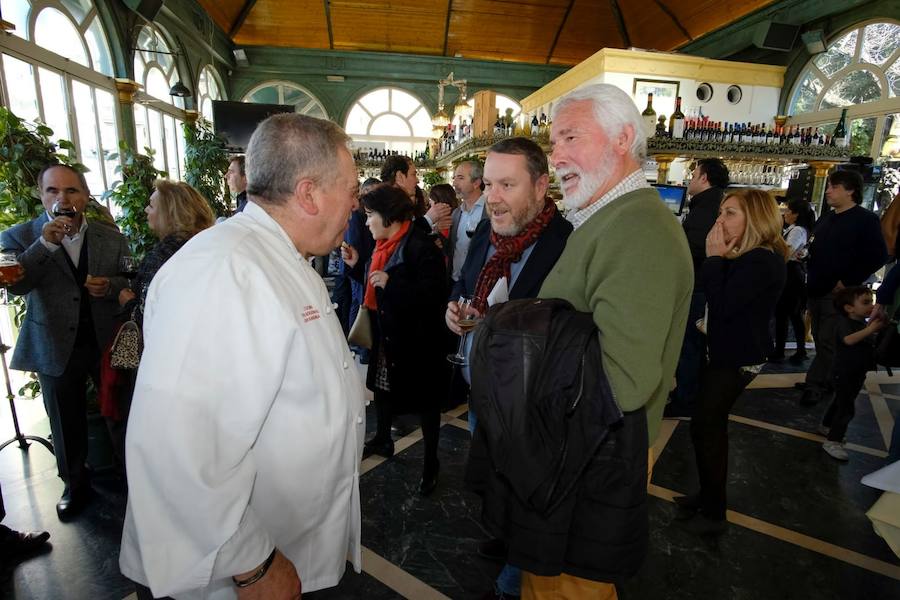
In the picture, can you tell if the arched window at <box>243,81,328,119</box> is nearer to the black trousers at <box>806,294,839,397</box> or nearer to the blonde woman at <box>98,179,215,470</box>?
the blonde woman at <box>98,179,215,470</box>

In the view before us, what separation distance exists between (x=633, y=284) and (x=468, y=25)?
13370 mm

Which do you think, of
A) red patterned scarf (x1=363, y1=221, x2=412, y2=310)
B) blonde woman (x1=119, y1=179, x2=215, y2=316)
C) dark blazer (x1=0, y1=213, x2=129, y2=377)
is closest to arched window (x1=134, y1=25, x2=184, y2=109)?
dark blazer (x1=0, y1=213, x2=129, y2=377)

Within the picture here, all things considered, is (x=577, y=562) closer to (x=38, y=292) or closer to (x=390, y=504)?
(x=390, y=504)

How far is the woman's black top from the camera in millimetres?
2119

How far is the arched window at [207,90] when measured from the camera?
34.9ft

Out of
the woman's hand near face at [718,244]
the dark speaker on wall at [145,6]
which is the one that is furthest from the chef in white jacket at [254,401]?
the dark speaker on wall at [145,6]

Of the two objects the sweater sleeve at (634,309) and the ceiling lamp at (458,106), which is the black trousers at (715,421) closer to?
the sweater sleeve at (634,309)

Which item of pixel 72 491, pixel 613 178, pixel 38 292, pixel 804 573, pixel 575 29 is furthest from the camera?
pixel 575 29

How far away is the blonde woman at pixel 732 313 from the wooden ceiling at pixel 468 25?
1066 cm

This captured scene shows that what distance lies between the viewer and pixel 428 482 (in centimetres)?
267

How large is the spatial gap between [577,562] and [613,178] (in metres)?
1.02

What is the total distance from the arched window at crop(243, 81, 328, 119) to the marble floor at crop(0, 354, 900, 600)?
38.1ft

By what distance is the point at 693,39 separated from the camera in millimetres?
10852

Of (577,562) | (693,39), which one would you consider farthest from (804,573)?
(693,39)
